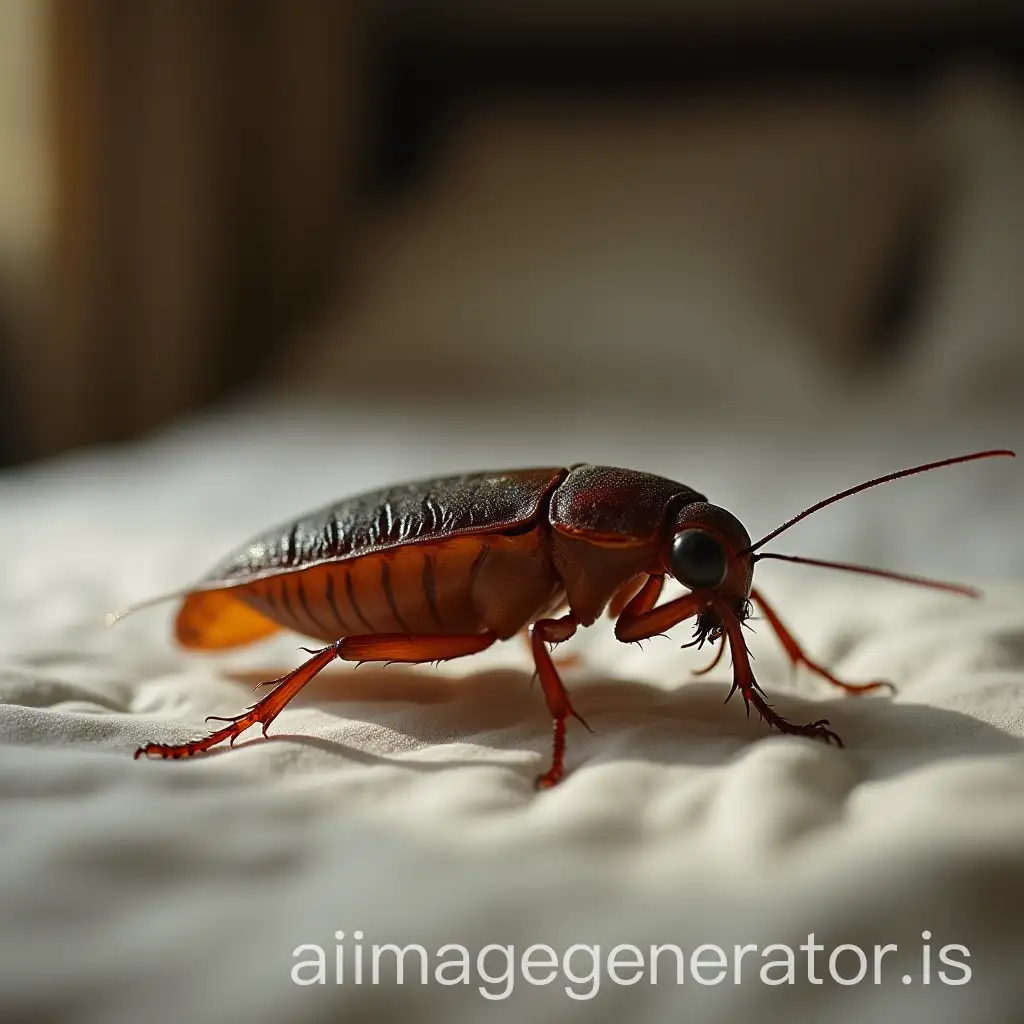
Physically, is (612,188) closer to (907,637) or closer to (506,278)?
(506,278)

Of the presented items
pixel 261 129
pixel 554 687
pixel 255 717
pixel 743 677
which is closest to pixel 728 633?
pixel 743 677

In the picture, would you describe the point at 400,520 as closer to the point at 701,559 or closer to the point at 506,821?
the point at 701,559

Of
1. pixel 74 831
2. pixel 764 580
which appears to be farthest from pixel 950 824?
pixel 764 580

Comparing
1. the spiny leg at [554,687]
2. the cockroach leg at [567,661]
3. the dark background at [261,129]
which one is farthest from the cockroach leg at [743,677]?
the dark background at [261,129]

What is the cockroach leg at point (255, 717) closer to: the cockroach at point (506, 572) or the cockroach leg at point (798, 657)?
the cockroach at point (506, 572)

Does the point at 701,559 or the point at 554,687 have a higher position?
the point at 701,559

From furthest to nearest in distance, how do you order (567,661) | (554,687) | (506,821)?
(567,661) < (554,687) < (506,821)

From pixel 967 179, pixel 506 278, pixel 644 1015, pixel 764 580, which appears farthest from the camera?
pixel 506 278
